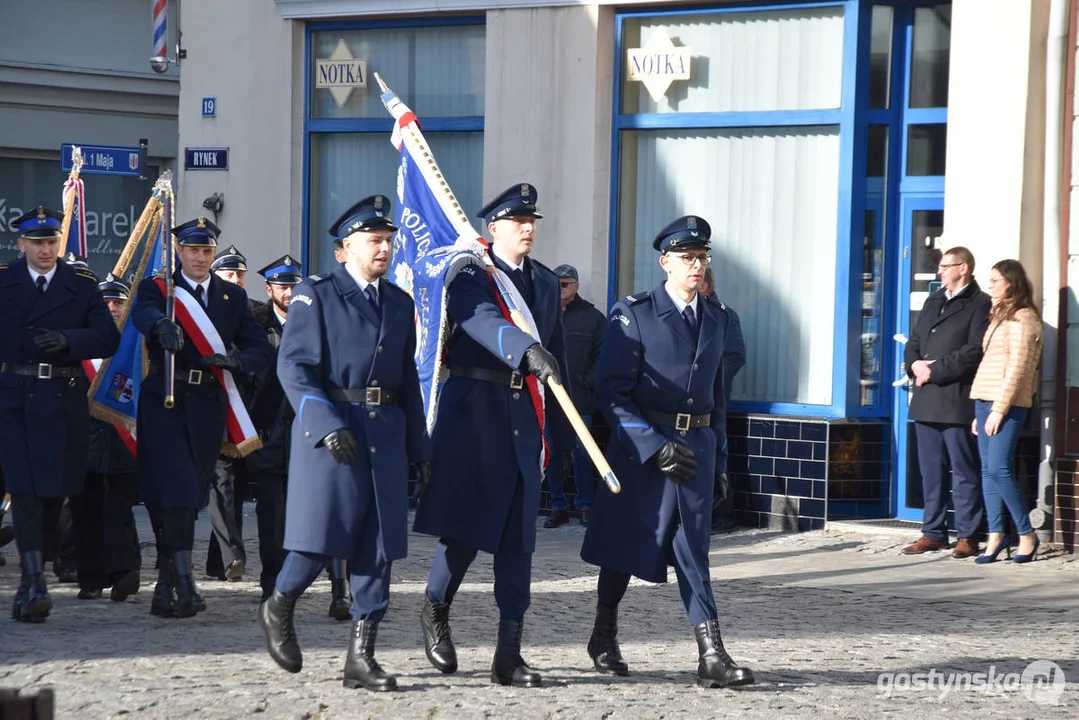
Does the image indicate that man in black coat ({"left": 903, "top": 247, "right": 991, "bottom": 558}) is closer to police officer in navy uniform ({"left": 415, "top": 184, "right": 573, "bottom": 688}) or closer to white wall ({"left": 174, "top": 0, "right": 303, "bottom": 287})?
police officer in navy uniform ({"left": 415, "top": 184, "right": 573, "bottom": 688})

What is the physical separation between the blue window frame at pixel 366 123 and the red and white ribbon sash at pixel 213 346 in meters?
5.53

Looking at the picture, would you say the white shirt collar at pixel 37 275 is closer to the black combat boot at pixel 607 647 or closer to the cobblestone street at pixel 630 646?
the cobblestone street at pixel 630 646

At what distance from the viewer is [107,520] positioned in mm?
9438

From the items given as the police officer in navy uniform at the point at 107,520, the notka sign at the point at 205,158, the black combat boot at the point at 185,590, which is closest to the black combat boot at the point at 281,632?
the black combat boot at the point at 185,590

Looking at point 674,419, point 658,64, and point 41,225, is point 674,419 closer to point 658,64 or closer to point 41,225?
point 41,225

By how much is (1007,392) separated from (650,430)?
4.62 metres

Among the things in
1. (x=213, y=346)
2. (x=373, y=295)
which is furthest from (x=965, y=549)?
(x=373, y=295)

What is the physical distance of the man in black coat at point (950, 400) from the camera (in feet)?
37.6

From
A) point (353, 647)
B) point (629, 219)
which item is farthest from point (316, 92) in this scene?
point (353, 647)

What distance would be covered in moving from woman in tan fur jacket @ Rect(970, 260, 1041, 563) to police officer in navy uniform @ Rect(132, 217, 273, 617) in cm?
478

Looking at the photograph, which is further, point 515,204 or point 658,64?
point 658,64

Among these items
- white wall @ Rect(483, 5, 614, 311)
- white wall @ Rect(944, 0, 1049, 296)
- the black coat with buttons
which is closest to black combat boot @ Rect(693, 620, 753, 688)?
the black coat with buttons

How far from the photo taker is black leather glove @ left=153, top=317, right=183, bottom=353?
8656 millimetres

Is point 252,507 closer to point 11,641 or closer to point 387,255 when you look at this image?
point 11,641
